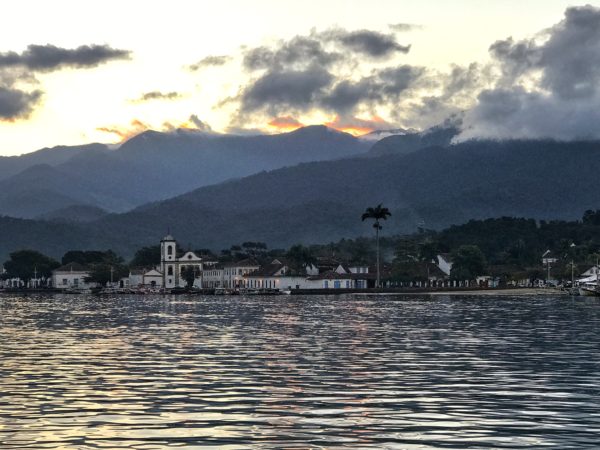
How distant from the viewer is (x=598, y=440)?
92.1 feet

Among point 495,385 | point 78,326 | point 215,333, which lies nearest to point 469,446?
point 495,385

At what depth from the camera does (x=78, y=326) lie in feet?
309

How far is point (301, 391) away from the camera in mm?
39594

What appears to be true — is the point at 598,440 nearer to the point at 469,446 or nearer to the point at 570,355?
the point at 469,446

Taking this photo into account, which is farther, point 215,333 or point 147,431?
point 215,333

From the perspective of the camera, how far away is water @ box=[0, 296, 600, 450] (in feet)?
95.1

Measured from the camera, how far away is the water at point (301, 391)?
1142 inches

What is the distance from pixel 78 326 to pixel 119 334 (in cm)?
1596

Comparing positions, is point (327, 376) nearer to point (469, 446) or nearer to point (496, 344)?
point (469, 446)

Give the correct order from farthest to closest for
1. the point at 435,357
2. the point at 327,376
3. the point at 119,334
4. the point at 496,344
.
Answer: the point at 119,334 → the point at 496,344 → the point at 435,357 → the point at 327,376

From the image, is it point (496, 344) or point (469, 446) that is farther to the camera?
point (496, 344)

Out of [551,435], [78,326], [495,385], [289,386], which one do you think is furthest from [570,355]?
[78,326]

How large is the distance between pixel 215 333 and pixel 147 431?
50.4m

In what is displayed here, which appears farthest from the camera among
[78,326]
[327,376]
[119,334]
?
[78,326]
